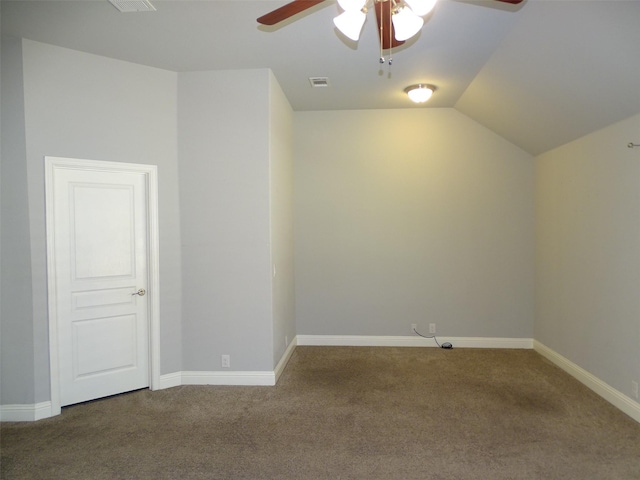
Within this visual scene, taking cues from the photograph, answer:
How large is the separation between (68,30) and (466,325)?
4999 millimetres

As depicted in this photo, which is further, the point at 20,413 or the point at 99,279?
the point at 99,279

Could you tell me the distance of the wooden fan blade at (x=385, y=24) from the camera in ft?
6.82

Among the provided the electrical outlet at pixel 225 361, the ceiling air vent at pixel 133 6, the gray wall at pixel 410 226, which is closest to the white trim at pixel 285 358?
the gray wall at pixel 410 226

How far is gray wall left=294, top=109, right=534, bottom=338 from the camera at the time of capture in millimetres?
4863

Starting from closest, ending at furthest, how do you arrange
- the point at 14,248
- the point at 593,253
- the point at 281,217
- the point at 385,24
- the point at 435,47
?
the point at 385,24
the point at 14,248
the point at 435,47
the point at 593,253
the point at 281,217

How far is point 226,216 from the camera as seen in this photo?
3.77m

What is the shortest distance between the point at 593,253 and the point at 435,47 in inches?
93.0

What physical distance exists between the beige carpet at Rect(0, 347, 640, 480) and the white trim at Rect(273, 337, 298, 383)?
106 millimetres

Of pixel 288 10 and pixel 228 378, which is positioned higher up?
pixel 288 10

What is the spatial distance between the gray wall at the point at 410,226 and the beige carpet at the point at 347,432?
1.04m

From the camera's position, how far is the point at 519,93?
370 cm

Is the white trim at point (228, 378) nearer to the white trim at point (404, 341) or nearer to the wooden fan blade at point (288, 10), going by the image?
the white trim at point (404, 341)

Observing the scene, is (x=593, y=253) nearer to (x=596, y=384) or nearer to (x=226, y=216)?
(x=596, y=384)

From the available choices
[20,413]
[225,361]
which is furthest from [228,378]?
[20,413]
